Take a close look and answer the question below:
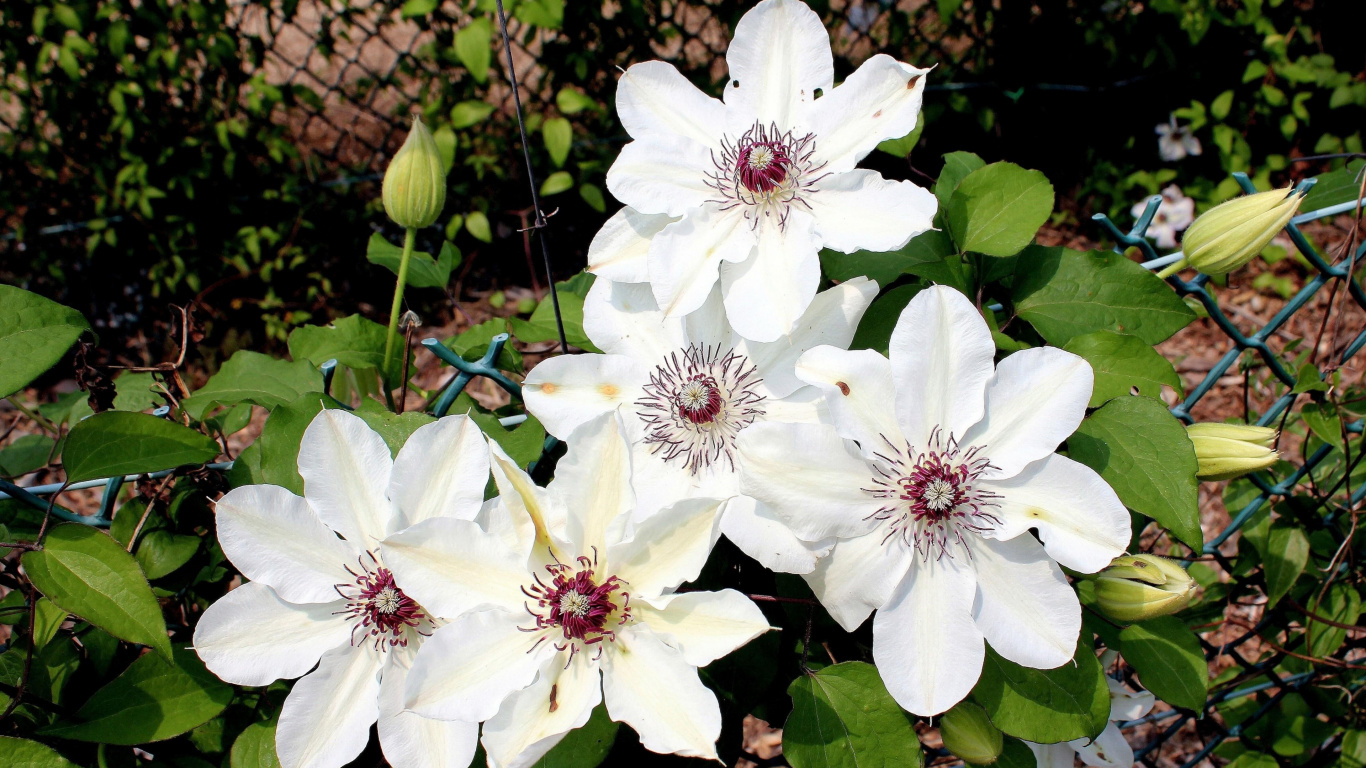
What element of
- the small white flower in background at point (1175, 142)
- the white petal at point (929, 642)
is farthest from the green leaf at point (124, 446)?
the small white flower in background at point (1175, 142)

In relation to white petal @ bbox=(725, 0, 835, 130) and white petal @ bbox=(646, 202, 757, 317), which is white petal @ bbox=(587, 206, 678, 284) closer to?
white petal @ bbox=(646, 202, 757, 317)

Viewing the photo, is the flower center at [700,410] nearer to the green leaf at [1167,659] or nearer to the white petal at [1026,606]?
the white petal at [1026,606]

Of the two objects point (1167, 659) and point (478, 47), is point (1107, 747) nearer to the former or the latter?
point (1167, 659)

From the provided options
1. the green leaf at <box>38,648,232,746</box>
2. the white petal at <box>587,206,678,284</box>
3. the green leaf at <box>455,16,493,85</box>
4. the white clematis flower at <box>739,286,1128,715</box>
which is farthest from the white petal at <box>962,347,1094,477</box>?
the green leaf at <box>455,16,493,85</box>

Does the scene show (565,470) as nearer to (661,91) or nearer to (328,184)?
(661,91)

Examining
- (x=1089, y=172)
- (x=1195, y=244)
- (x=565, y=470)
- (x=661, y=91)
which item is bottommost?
(x=1089, y=172)

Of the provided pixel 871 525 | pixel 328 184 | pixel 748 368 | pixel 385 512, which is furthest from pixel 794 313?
pixel 328 184
